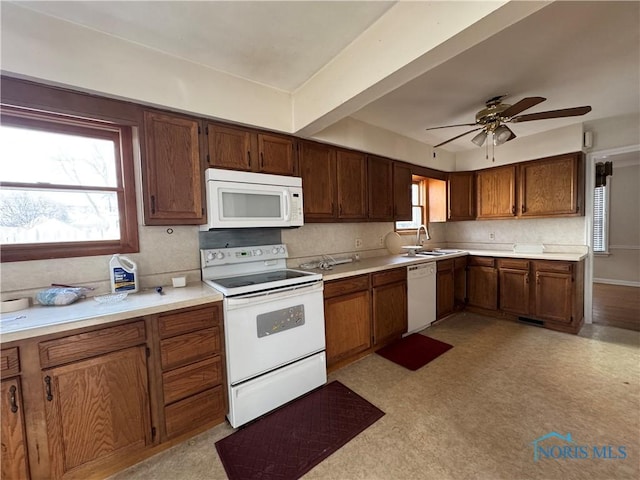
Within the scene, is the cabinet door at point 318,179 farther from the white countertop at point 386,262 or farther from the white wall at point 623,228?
the white wall at point 623,228

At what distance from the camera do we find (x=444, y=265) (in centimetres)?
340

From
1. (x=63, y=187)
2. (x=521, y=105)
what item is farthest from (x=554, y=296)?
(x=63, y=187)

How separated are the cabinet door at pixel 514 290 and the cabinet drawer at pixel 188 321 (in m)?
3.63

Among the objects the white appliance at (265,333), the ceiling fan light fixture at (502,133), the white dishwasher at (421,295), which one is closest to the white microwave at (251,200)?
the white appliance at (265,333)

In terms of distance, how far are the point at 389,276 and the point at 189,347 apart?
1.94 m

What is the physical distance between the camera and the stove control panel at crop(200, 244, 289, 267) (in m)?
2.09

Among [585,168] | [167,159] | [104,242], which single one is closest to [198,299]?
[104,242]

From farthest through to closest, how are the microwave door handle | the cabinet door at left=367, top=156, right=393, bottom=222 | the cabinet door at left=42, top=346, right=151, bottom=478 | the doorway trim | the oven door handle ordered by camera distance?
Result: the doorway trim, the cabinet door at left=367, top=156, right=393, bottom=222, the microwave door handle, the oven door handle, the cabinet door at left=42, top=346, right=151, bottom=478

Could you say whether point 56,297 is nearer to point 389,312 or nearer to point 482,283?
point 389,312

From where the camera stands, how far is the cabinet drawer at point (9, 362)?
110 centimetres

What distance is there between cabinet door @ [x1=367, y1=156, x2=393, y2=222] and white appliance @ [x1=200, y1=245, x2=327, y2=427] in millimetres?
1430

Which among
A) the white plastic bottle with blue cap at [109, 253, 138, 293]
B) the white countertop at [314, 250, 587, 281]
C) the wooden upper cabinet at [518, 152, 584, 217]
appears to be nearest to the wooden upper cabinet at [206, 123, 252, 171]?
the white plastic bottle with blue cap at [109, 253, 138, 293]

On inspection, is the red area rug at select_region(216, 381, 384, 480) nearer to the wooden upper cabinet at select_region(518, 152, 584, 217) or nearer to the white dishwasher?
the white dishwasher

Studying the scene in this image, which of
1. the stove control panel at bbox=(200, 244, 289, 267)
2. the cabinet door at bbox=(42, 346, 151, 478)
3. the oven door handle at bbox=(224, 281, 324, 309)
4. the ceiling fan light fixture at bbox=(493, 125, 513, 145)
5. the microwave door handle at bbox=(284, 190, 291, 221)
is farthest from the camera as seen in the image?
the ceiling fan light fixture at bbox=(493, 125, 513, 145)
